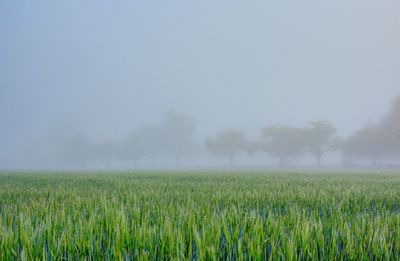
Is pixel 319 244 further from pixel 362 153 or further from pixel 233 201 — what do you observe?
pixel 362 153

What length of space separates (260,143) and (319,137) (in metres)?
15.9

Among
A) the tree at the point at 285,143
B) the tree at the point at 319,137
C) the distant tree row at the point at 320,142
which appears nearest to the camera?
the distant tree row at the point at 320,142

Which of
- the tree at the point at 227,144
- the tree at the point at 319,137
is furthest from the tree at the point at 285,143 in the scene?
the tree at the point at 227,144

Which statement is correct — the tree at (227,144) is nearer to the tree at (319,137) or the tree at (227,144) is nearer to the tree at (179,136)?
the tree at (319,137)

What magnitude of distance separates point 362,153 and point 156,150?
7297 cm

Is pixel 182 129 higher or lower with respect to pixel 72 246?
higher

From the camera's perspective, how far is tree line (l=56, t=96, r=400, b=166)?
79.6 m

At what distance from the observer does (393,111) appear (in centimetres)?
7419

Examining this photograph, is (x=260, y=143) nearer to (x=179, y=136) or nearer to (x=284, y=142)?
(x=284, y=142)

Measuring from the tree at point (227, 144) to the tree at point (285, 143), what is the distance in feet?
25.7

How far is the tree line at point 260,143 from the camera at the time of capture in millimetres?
79562

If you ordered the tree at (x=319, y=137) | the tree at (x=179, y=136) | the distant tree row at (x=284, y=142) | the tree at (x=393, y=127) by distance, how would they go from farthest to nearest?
the tree at (x=179, y=136), the distant tree row at (x=284, y=142), the tree at (x=319, y=137), the tree at (x=393, y=127)

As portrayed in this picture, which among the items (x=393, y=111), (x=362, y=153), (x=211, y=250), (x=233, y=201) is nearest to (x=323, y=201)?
(x=233, y=201)

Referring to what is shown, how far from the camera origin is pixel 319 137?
89188 millimetres
